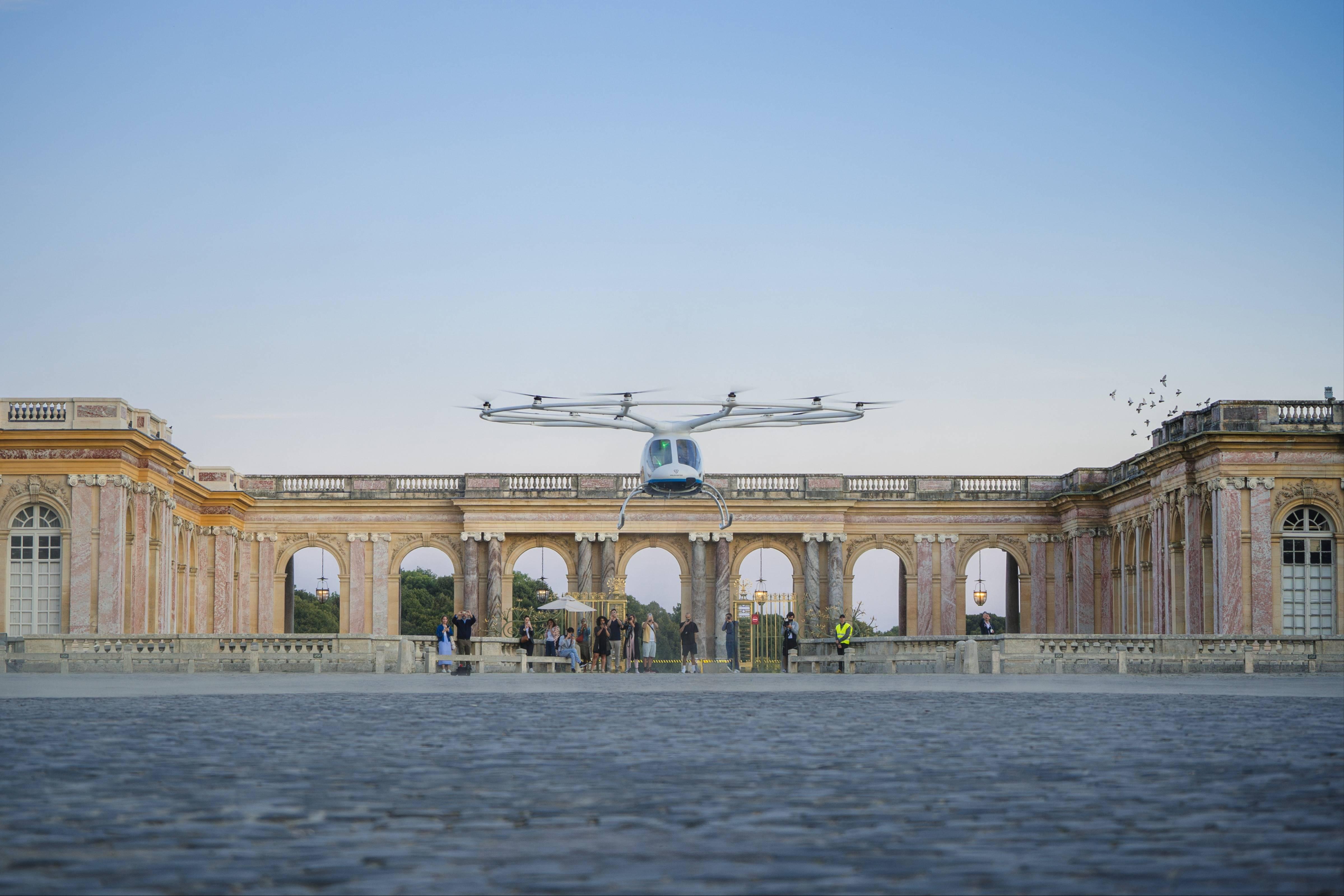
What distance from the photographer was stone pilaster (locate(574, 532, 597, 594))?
199ft

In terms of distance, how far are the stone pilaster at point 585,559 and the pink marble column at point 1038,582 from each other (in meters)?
16.4

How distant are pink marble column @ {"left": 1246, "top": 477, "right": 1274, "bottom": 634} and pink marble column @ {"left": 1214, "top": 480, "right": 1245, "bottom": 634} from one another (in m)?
0.35

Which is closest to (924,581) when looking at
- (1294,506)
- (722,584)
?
(722,584)

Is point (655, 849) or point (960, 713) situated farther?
point (960, 713)

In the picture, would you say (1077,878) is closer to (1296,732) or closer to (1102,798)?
(1102,798)

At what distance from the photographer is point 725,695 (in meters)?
21.8

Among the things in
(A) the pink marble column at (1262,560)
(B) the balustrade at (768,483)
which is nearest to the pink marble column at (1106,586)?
(B) the balustrade at (768,483)

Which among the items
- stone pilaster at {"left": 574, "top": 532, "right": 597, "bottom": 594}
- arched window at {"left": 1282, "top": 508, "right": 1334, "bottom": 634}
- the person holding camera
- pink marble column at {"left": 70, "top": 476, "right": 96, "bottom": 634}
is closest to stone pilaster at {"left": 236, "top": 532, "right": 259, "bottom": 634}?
stone pilaster at {"left": 574, "top": 532, "right": 597, "bottom": 594}

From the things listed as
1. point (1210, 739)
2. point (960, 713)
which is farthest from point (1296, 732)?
point (960, 713)

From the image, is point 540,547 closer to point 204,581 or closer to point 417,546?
point 417,546

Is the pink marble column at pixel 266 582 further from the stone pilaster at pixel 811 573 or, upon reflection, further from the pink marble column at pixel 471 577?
the stone pilaster at pixel 811 573

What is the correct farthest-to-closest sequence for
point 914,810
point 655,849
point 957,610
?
1. point 957,610
2. point 914,810
3. point 655,849

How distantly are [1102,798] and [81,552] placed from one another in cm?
4148

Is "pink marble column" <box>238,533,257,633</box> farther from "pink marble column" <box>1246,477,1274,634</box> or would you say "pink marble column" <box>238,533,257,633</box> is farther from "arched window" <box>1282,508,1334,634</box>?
"arched window" <box>1282,508,1334,634</box>
